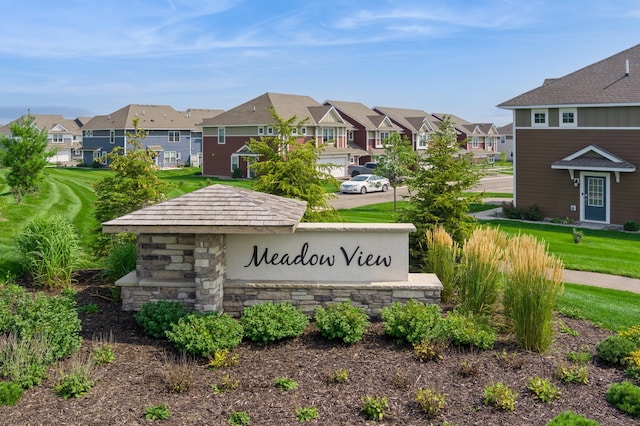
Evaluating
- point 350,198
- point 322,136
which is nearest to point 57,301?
point 350,198

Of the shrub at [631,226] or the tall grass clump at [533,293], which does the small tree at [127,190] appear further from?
A: the shrub at [631,226]

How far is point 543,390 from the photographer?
7.12 metres

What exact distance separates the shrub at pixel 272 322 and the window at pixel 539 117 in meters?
21.4

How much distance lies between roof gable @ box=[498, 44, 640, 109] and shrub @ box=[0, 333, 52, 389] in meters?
23.7

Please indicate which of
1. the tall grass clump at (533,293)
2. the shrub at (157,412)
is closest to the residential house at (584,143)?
the tall grass clump at (533,293)

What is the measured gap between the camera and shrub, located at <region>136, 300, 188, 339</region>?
29.1ft

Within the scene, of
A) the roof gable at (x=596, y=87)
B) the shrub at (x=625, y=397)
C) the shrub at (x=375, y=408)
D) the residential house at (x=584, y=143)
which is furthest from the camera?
the roof gable at (x=596, y=87)

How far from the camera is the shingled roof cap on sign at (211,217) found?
889 cm

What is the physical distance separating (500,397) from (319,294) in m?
Answer: 3.67

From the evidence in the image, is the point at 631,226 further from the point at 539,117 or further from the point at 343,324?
the point at 343,324

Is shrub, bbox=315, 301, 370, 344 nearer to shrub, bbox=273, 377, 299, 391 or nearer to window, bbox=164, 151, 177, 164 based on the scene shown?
shrub, bbox=273, 377, 299, 391

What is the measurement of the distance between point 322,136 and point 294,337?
4759 centimetres

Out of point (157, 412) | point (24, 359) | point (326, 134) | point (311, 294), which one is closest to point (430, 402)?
point (157, 412)

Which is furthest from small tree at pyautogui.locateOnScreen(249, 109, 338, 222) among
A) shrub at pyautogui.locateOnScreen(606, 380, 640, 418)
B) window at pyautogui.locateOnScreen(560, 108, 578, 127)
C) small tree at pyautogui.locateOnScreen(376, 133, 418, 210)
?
small tree at pyautogui.locateOnScreen(376, 133, 418, 210)
